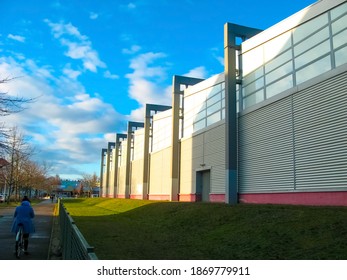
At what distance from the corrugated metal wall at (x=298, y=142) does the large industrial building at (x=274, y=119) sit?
0.15 ft

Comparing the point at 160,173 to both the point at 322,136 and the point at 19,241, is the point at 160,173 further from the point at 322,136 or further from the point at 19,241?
the point at 19,241

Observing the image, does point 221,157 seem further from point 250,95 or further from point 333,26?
point 333,26

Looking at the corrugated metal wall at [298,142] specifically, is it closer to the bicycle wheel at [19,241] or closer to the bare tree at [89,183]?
the bicycle wheel at [19,241]

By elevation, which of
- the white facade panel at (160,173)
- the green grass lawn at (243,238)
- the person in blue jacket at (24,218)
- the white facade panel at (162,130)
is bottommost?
the green grass lawn at (243,238)

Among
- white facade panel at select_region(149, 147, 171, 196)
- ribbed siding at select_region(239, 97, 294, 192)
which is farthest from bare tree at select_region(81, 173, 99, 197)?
ribbed siding at select_region(239, 97, 294, 192)

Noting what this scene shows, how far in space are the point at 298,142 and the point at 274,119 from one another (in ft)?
8.50

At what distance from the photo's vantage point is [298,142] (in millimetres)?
19969

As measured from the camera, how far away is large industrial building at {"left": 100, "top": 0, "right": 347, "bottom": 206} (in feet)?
58.7

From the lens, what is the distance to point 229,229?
15047 millimetres

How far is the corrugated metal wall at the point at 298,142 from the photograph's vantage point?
17.4 metres

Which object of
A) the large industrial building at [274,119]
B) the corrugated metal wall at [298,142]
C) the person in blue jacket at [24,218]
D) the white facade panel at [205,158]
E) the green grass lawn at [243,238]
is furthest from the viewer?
the white facade panel at [205,158]

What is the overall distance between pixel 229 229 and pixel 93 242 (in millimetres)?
5113

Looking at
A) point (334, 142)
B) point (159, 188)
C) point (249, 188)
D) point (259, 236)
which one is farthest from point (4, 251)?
point (159, 188)

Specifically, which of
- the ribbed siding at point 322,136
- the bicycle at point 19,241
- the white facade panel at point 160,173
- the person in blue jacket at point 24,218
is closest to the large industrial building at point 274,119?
the ribbed siding at point 322,136
